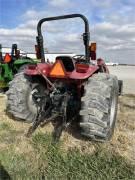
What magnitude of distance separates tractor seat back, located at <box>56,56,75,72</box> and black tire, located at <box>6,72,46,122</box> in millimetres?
693

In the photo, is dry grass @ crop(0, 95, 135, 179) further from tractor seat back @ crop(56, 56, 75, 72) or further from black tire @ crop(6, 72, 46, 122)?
tractor seat back @ crop(56, 56, 75, 72)

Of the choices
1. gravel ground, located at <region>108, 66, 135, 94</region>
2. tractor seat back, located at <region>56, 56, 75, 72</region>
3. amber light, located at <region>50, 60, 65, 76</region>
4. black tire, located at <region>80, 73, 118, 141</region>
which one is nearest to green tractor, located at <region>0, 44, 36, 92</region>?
gravel ground, located at <region>108, 66, 135, 94</region>

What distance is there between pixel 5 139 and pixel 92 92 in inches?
59.8

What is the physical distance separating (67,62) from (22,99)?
103 cm

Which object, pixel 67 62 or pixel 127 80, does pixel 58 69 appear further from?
pixel 127 80

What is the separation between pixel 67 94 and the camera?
5.57 metres

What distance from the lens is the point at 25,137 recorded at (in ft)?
17.1

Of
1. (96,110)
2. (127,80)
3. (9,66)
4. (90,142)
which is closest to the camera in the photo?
(96,110)

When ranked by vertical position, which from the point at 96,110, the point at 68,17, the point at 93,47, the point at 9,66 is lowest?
the point at 96,110

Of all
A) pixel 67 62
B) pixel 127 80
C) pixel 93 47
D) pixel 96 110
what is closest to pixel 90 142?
pixel 96 110

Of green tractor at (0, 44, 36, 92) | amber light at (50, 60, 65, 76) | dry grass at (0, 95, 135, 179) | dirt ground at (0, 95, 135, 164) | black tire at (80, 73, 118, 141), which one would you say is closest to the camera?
dry grass at (0, 95, 135, 179)

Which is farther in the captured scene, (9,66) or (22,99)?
(9,66)

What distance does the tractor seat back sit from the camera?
594 centimetres

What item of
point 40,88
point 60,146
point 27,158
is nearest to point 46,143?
point 60,146
